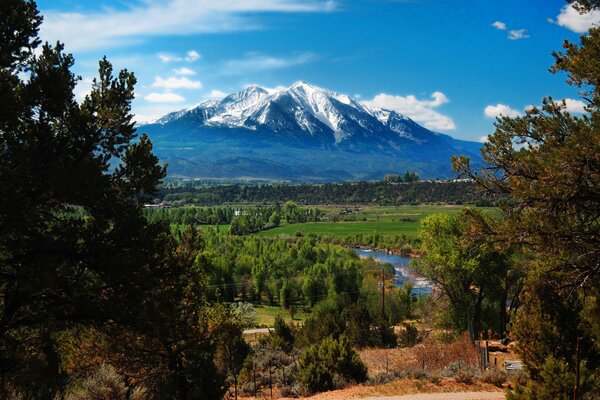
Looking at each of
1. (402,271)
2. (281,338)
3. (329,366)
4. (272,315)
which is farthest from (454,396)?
(402,271)

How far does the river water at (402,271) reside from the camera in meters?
78.0

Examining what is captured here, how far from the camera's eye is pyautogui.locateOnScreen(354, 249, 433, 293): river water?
7800cm

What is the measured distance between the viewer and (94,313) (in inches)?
415

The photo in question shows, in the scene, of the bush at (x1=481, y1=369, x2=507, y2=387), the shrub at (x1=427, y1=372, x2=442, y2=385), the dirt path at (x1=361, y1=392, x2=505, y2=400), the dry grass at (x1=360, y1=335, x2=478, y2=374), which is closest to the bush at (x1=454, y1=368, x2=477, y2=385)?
the bush at (x1=481, y1=369, x2=507, y2=387)

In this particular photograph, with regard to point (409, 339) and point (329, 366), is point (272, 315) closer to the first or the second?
point (409, 339)

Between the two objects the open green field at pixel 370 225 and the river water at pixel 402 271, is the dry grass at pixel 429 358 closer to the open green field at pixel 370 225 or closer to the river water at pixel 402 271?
the river water at pixel 402 271

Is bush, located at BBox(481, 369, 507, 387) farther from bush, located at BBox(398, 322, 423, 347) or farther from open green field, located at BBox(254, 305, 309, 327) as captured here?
open green field, located at BBox(254, 305, 309, 327)

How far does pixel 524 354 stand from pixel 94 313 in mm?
10924

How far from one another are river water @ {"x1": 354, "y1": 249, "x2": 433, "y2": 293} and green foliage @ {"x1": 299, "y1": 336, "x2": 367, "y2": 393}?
1640 inches

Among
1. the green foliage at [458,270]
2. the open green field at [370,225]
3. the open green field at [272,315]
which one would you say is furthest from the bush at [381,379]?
the open green field at [370,225]

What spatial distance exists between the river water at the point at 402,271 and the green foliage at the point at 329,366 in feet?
137

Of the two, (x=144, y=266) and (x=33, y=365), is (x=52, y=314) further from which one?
(x=144, y=266)

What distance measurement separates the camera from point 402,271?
90.9 metres

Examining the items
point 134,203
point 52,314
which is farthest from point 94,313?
point 134,203
